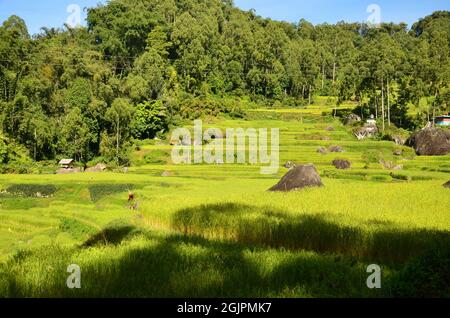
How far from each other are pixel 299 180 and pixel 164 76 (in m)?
52.1

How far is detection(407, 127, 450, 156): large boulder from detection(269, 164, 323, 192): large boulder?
1094 inches

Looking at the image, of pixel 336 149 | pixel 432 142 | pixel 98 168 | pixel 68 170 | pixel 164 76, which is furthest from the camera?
pixel 164 76

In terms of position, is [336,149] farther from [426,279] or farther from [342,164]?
[426,279]

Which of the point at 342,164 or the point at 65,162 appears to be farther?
the point at 65,162

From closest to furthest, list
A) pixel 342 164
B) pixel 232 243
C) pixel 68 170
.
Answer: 1. pixel 232 243
2. pixel 342 164
3. pixel 68 170

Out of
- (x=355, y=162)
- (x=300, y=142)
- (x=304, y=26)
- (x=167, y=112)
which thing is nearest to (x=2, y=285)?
(x=355, y=162)

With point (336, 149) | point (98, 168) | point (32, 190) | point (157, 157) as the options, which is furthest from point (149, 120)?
point (32, 190)

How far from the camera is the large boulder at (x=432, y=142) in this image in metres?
43.4

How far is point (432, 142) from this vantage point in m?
43.9

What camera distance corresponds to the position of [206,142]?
50.9 metres

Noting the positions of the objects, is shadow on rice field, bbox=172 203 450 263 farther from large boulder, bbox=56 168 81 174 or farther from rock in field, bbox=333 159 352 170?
large boulder, bbox=56 168 81 174

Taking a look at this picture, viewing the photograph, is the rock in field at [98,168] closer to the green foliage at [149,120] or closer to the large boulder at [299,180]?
the green foliage at [149,120]

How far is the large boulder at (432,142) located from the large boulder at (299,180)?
27.8 m

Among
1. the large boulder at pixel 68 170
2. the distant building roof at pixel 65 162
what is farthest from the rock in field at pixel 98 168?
the distant building roof at pixel 65 162
